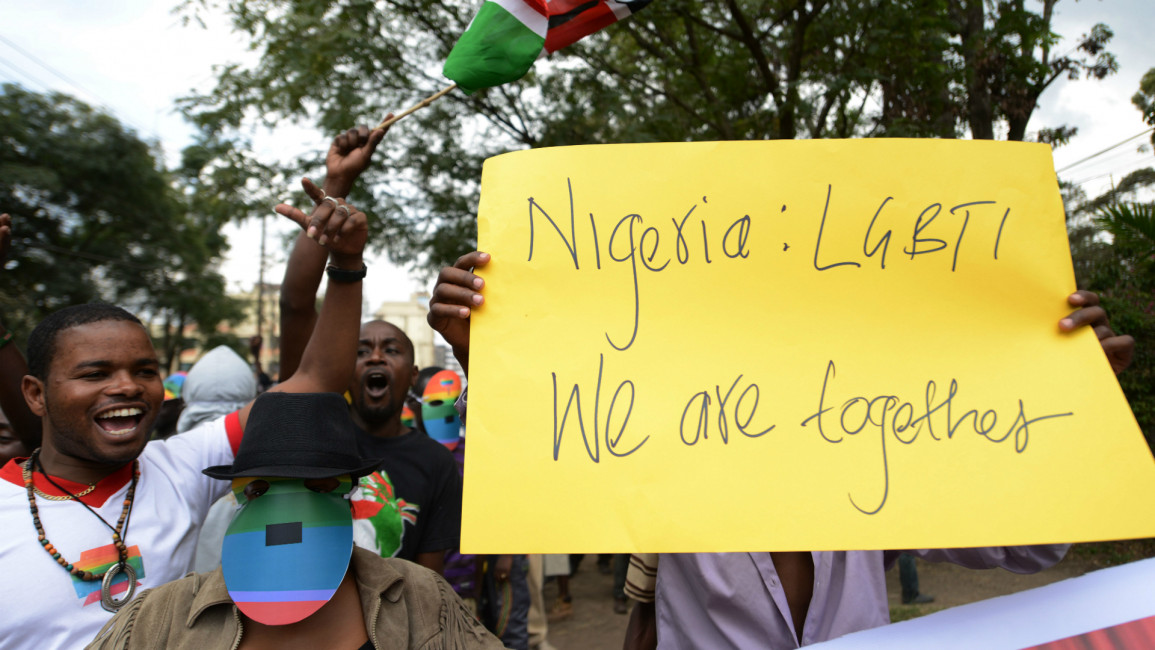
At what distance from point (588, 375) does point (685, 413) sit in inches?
7.8

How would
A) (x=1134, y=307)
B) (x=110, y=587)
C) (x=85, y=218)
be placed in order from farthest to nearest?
(x=85, y=218) → (x=1134, y=307) → (x=110, y=587)

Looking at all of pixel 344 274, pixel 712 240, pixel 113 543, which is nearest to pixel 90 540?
pixel 113 543

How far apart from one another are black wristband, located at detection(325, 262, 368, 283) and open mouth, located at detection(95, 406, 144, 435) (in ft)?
1.95

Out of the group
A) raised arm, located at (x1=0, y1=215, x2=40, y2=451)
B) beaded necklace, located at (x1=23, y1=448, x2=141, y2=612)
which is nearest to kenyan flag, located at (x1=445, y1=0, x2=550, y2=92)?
beaded necklace, located at (x1=23, y1=448, x2=141, y2=612)

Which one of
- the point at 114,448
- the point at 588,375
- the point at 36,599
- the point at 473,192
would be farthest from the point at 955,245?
the point at 473,192

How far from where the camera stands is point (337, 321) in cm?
195

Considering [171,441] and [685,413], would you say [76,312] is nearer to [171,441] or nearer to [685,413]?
[171,441]

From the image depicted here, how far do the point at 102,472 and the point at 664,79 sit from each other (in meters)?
7.17

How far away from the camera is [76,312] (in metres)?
1.89

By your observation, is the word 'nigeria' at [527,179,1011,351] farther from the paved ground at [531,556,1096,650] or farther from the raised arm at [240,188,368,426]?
the paved ground at [531,556,1096,650]

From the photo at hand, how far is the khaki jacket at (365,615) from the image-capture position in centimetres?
147

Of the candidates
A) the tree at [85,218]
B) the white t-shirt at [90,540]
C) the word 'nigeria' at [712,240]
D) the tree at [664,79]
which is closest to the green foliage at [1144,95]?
the tree at [664,79]

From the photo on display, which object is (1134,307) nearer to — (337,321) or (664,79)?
(664,79)

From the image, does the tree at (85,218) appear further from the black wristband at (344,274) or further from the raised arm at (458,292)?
the raised arm at (458,292)
